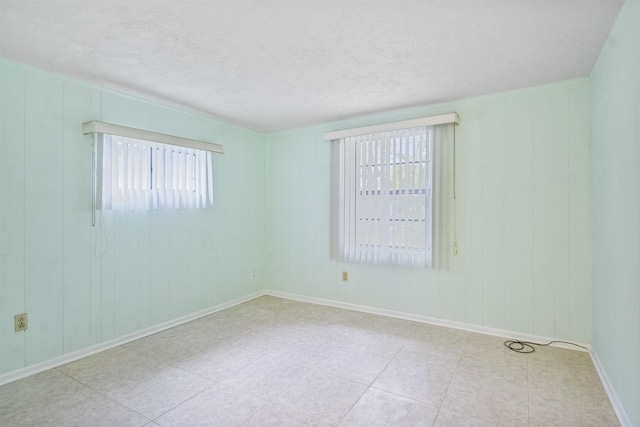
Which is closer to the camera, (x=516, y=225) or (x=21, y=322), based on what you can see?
(x=21, y=322)

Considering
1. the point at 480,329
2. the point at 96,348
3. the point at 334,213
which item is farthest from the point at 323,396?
the point at 334,213

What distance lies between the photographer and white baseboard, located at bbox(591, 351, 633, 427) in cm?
172

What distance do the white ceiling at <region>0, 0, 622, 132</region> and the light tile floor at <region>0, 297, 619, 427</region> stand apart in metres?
2.27

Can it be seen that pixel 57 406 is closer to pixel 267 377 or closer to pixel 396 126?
pixel 267 377

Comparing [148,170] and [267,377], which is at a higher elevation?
[148,170]

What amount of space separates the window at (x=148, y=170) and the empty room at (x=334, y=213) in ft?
0.06

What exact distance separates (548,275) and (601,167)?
3.36 feet

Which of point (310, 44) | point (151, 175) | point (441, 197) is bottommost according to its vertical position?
point (441, 197)

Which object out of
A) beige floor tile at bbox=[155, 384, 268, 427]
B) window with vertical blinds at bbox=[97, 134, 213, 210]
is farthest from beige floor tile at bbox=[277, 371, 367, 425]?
window with vertical blinds at bbox=[97, 134, 213, 210]

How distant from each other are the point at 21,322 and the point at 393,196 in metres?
3.32

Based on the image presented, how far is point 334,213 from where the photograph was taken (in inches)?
153

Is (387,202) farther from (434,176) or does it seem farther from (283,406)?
(283,406)

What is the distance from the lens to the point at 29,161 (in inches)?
93.1

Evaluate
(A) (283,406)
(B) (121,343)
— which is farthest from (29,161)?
(A) (283,406)
